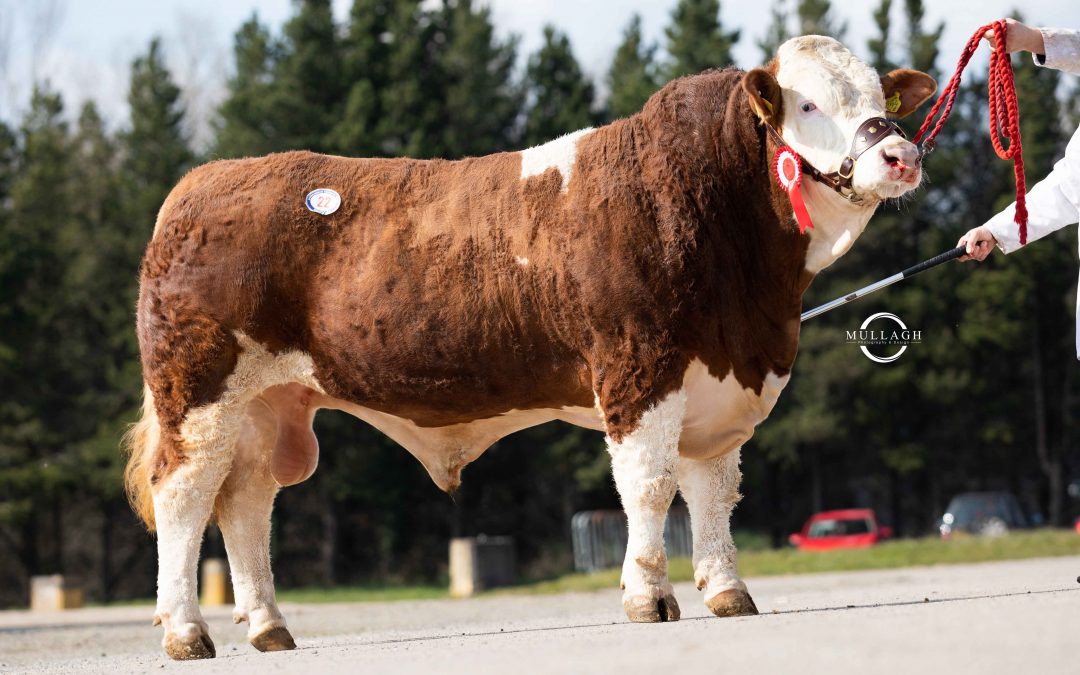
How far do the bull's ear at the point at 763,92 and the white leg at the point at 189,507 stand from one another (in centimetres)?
316

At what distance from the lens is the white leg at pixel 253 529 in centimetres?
704

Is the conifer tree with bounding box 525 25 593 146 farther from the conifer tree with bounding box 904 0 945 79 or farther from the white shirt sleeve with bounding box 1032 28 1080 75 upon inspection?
the white shirt sleeve with bounding box 1032 28 1080 75

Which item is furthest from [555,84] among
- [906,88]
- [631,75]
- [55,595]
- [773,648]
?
[773,648]

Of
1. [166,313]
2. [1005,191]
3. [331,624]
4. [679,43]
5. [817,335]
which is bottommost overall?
[331,624]

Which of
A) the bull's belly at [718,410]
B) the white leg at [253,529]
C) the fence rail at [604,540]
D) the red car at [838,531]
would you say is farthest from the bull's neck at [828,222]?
the red car at [838,531]

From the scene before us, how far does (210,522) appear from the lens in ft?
23.9

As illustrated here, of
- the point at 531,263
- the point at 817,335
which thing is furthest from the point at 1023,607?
the point at 817,335

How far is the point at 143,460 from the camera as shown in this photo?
7379 mm

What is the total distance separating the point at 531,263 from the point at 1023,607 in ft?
9.07

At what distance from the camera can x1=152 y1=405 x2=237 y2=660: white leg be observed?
6676 mm

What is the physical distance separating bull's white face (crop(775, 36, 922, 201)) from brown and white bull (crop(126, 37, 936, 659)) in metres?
0.01

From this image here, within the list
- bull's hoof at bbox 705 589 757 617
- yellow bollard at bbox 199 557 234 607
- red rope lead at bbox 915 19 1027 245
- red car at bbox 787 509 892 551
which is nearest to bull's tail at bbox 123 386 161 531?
bull's hoof at bbox 705 589 757 617

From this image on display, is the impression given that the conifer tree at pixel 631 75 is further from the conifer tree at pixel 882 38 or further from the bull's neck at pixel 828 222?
the bull's neck at pixel 828 222

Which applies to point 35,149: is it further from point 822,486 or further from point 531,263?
point 531,263
